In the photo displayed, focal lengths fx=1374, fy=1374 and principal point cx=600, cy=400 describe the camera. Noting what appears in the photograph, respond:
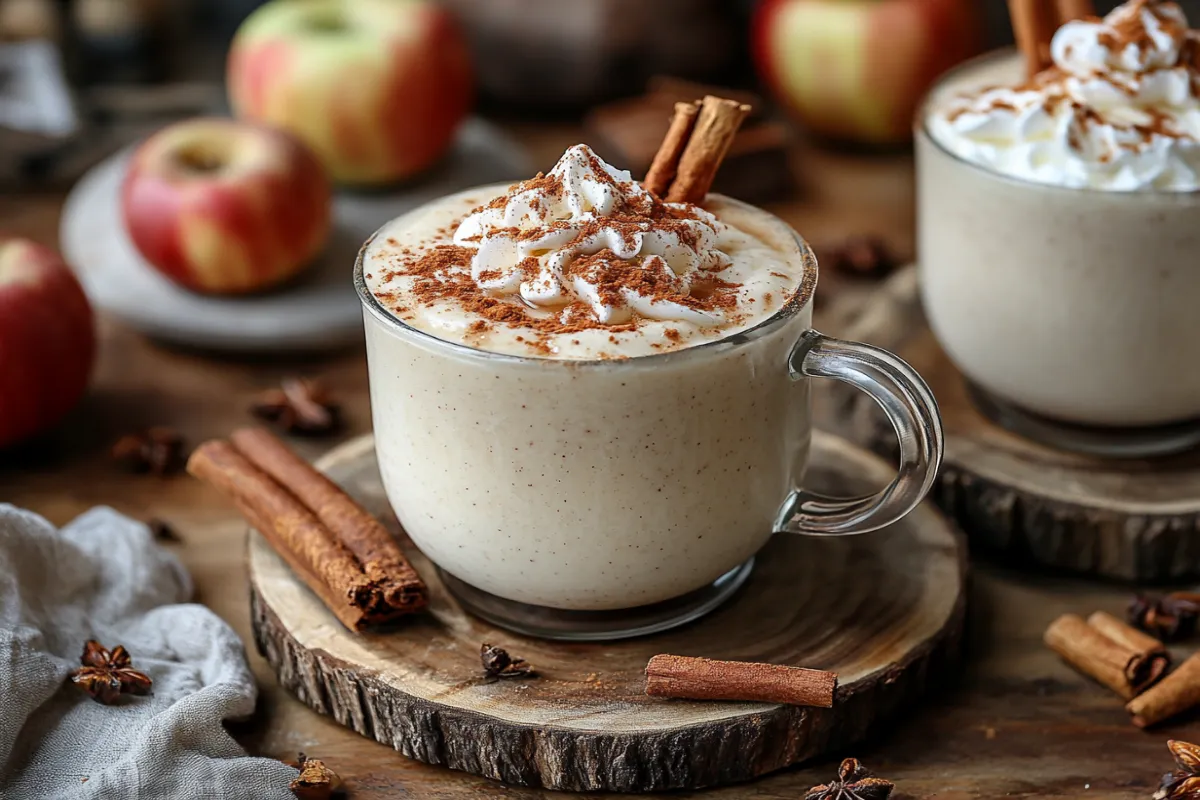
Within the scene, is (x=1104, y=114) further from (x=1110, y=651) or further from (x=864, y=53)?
(x=864, y=53)

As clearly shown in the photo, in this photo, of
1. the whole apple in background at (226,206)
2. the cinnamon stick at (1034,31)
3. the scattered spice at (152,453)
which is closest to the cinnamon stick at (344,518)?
the scattered spice at (152,453)

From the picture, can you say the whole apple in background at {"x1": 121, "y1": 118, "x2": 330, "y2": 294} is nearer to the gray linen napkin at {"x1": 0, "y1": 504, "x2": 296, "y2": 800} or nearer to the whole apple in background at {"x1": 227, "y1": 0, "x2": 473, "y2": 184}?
the whole apple in background at {"x1": 227, "y1": 0, "x2": 473, "y2": 184}

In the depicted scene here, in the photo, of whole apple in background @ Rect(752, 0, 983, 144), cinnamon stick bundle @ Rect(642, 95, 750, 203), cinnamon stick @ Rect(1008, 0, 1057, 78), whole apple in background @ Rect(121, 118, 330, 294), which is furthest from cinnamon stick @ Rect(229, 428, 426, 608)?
whole apple in background @ Rect(752, 0, 983, 144)

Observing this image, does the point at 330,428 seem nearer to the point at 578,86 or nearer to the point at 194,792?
the point at 194,792

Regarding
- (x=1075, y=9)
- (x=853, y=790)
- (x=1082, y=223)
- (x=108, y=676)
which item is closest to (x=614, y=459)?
(x=853, y=790)

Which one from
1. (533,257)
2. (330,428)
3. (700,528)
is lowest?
(330,428)

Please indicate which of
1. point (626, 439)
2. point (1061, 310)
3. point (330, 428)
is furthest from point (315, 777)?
point (1061, 310)
